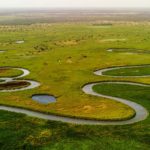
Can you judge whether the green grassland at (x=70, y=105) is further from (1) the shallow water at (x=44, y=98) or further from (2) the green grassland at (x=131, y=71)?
(2) the green grassland at (x=131, y=71)

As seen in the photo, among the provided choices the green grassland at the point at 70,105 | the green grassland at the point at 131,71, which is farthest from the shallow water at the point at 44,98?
the green grassland at the point at 131,71

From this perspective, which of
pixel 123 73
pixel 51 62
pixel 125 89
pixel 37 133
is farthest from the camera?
pixel 51 62

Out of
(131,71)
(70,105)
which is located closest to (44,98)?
(70,105)

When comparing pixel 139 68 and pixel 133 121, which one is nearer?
pixel 133 121

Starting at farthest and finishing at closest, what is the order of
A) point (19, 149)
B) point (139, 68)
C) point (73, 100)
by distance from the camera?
point (139, 68) → point (73, 100) → point (19, 149)

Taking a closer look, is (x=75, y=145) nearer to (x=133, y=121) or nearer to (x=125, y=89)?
(x=133, y=121)

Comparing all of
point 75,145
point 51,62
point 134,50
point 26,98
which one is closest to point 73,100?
point 26,98

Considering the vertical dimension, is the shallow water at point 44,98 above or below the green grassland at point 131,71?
above

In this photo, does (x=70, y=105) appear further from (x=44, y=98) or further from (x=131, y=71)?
(x=131, y=71)
